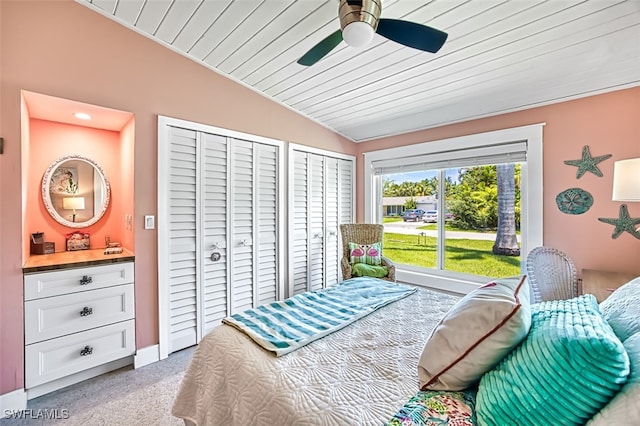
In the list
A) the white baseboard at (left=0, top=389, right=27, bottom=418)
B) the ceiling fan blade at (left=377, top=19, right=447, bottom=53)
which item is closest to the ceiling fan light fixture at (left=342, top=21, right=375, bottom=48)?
the ceiling fan blade at (left=377, top=19, right=447, bottom=53)

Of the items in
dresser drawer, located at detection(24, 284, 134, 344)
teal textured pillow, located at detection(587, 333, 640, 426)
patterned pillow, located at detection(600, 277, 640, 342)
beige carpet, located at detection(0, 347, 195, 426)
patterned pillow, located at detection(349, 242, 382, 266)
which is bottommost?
beige carpet, located at detection(0, 347, 195, 426)

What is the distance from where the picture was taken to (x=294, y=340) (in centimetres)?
136

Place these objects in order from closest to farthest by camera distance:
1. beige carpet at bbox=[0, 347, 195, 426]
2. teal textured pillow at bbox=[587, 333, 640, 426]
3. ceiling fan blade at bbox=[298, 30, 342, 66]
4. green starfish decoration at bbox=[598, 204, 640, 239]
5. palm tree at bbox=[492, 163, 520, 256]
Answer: teal textured pillow at bbox=[587, 333, 640, 426] < ceiling fan blade at bbox=[298, 30, 342, 66] < beige carpet at bbox=[0, 347, 195, 426] < green starfish decoration at bbox=[598, 204, 640, 239] < palm tree at bbox=[492, 163, 520, 256]

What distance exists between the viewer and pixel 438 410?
88 cm

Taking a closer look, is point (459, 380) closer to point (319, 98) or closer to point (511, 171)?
point (511, 171)

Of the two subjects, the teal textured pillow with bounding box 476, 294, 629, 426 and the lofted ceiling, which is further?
the lofted ceiling

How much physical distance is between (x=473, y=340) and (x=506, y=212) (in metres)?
2.60

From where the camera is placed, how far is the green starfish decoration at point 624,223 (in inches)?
89.4

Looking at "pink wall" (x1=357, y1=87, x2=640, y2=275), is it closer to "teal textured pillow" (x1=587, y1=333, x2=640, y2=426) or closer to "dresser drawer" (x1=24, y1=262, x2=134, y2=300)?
"teal textured pillow" (x1=587, y1=333, x2=640, y2=426)

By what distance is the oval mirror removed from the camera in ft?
8.36

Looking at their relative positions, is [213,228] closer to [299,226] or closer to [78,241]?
[299,226]

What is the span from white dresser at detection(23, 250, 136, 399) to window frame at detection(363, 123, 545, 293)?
301cm

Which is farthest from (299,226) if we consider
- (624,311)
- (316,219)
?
(624,311)

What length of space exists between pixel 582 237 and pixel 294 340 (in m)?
2.71
